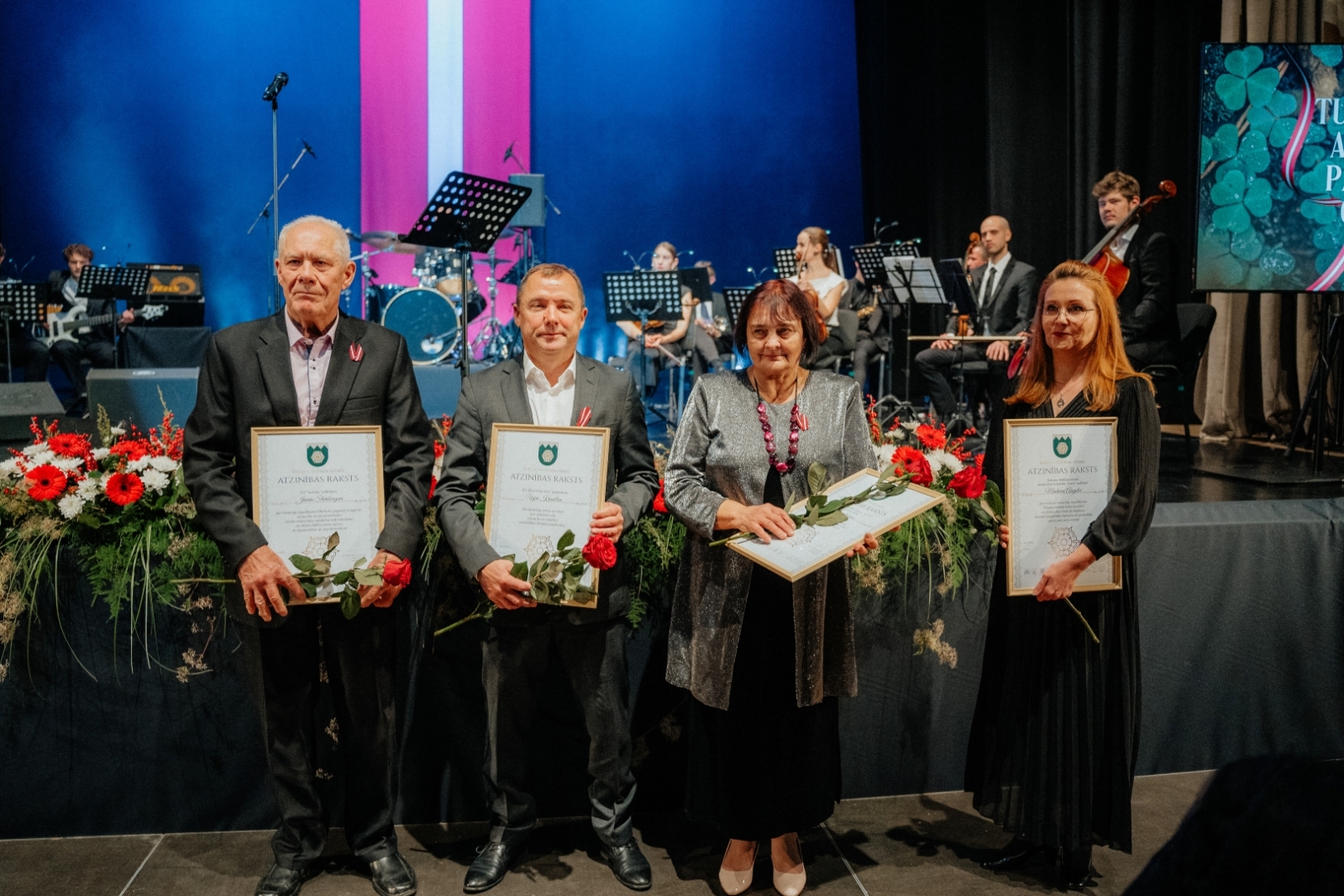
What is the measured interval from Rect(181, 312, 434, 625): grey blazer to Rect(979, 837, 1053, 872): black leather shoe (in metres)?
1.81

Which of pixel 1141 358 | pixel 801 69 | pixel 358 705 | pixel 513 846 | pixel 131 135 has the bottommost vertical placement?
pixel 513 846

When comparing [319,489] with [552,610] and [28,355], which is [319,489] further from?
[28,355]

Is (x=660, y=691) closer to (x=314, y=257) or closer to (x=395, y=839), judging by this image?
(x=395, y=839)

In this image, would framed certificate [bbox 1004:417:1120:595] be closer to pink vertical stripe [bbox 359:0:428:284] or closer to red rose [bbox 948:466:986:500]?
Answer: red rose [bbox 948:466:986:500]

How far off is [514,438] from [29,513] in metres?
1.46

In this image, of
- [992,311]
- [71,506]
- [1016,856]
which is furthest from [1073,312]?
[992,311]

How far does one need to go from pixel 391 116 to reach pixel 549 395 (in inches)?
362

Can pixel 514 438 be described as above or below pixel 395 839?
above

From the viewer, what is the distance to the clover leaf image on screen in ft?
16.0

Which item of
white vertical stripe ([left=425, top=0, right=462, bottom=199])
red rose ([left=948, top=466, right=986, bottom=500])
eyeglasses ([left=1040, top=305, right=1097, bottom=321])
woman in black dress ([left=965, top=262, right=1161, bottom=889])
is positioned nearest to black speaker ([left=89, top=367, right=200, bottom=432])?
white vertical stripe ([left=425, top=0, right=462, bottom=199])

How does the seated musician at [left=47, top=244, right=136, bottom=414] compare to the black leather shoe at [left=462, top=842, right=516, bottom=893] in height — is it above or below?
above

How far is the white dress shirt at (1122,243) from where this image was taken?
18.8 ft

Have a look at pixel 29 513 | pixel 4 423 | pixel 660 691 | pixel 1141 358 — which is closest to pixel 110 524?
pixel 29 513

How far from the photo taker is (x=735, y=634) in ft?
8.20
